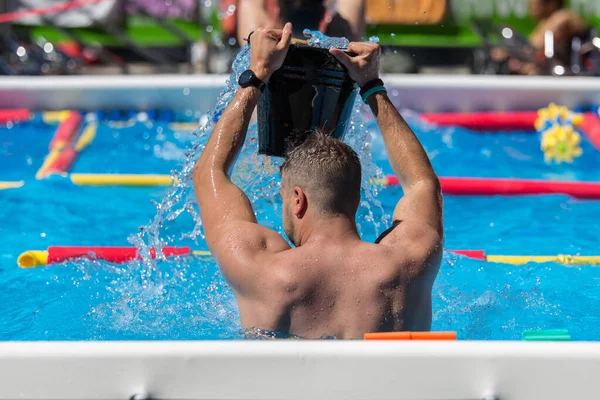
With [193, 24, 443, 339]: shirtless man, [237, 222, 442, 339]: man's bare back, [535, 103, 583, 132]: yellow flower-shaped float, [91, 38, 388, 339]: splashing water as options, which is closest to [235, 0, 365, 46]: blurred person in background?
[91, 38, 388, 339]: splashing water

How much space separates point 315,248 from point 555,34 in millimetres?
6162

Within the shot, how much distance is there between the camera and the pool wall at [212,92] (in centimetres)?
652

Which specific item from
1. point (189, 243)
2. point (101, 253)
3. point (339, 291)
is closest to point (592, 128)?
point (189, 243)

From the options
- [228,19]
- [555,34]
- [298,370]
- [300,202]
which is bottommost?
[298,370]

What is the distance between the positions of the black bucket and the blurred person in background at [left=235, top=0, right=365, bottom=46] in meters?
1.97

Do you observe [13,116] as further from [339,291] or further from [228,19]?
[339,291]

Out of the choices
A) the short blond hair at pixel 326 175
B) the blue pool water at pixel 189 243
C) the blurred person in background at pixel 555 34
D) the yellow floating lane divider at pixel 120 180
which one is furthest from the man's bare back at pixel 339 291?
the blurred person in background at pixel 555 34

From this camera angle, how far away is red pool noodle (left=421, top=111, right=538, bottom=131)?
256 inches

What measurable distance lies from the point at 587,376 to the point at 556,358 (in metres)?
0.11

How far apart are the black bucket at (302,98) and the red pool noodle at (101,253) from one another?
1.15 meters

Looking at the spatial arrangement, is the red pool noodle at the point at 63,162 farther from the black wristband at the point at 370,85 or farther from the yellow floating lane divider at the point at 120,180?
the black wristband at the point at 370,85

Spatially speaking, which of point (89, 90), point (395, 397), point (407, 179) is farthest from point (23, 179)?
point (395, 397)

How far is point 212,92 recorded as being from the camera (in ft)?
21.4

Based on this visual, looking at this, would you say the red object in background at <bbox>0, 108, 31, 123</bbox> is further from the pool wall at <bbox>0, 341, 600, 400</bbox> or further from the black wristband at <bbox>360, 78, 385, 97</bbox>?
the pool wall at <bbox>0, 341, 600, 400</bbox>
